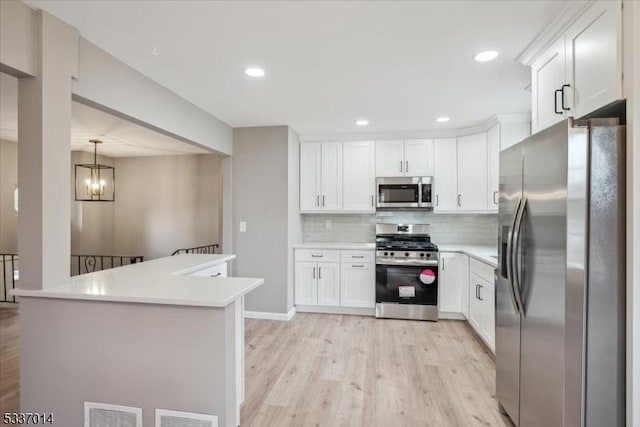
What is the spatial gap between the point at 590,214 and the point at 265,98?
2.65 m

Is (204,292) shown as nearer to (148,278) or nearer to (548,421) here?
(148,278)

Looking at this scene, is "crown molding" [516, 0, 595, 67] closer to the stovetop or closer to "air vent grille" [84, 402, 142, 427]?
the stovetop

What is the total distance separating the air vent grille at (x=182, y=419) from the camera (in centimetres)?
164

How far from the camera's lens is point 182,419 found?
1.68 metres

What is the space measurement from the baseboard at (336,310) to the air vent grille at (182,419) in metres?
2.73

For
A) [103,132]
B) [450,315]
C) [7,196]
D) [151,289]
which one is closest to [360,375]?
[151,289]

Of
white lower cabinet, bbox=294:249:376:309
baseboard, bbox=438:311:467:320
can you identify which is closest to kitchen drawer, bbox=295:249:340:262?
white lower cabinet, bbox=294:249:376:309

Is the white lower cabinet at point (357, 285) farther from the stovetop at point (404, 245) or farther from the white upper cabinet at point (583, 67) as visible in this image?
the white upper cabinet at point (583, 67)

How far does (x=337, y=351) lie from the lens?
3.14m

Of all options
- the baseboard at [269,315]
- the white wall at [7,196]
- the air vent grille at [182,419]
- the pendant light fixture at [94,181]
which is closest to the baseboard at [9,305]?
the white wall at [7,196]

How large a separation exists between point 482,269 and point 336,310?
1.91 meters

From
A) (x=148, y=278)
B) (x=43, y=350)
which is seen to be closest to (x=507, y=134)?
(x=148, y=278)

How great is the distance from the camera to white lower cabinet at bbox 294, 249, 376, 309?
4219 millimetres

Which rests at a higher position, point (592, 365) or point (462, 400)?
point (592, 365)
